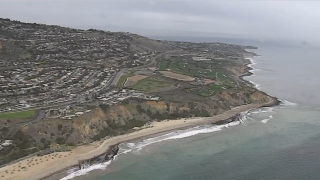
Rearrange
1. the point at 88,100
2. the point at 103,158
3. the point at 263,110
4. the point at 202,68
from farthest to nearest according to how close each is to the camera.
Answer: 1. the point at 202,68
2. the point at 263,110
3. the point at 88,100
4. the point at 103,158

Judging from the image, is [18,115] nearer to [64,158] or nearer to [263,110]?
[64,158]

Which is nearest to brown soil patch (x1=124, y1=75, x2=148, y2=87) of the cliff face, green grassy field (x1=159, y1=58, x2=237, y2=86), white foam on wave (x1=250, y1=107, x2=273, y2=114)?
green grassy field (x1=159, y1=58, x2=237, y2=86)

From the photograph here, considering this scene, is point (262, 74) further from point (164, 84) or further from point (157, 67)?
point (164, 84)

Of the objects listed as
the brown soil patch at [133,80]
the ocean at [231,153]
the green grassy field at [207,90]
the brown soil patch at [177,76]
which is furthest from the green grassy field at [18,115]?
the brown soil patch at [177,76]

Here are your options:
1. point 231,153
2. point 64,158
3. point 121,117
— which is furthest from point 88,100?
point 231,153

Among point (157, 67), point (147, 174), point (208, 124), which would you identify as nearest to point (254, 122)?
point (208, 124)

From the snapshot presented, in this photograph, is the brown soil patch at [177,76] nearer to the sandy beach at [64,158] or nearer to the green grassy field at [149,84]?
the green grassy field at [149,84]
